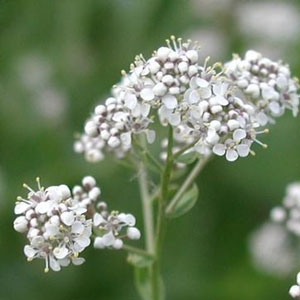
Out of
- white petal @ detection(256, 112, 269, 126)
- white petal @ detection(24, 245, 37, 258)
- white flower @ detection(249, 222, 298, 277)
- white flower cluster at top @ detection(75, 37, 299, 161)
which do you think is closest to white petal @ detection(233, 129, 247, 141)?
white flower cluster at top @ detection(75, 37, 299, 161)

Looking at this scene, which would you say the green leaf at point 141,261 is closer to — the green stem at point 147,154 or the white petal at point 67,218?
the green stem at point 147,154

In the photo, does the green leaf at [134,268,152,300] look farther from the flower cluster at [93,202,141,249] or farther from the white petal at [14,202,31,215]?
the white petal at [14,202,31,215]

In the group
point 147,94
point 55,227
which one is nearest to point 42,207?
point 55,227

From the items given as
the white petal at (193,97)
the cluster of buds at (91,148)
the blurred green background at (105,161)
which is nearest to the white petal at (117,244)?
the white petal at (193,97)

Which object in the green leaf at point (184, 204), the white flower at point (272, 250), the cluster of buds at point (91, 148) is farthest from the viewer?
the white flower at point (272, 250)

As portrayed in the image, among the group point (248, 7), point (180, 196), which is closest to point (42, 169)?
point (180, 196)

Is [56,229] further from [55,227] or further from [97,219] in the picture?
[97,219]

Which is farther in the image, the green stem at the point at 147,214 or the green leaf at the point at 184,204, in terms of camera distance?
the green stem at the point at 147,214
